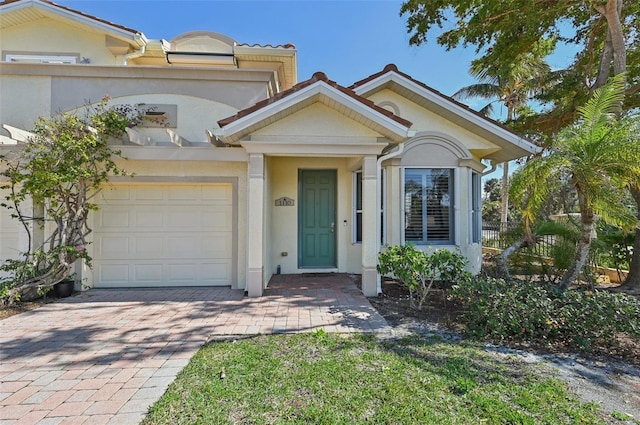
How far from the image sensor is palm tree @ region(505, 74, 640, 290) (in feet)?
16.4

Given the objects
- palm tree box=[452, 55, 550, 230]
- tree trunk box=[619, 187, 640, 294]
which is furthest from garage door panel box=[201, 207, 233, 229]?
tree trunk box=[619, 187, 640, 294]

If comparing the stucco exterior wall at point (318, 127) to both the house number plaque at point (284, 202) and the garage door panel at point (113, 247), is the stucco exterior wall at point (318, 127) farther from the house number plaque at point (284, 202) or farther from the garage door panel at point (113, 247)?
the garage door panel at point (113, 247)

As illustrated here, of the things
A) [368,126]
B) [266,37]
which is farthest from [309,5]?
[368,126]

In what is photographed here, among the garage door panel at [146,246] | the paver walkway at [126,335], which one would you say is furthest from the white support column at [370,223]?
the garage door panel at [146,246]

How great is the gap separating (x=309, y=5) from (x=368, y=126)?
5710mm

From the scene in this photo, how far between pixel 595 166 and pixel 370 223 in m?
4.07

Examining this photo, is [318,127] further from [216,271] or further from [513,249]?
[513,249]

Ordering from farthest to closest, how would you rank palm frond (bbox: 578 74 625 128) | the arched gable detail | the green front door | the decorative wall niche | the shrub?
the green front door < the arched gable detail < the decorative wall niche < the shrub < palm frond (bbox: 578 74 625 128)

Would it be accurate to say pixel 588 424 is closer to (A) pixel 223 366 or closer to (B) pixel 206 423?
(B) pixel 206 423

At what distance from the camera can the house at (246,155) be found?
20.8ft

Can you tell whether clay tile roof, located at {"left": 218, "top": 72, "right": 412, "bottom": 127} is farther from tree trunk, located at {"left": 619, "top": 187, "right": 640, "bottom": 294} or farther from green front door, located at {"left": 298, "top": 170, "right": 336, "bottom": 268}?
tree trunk, located at {"left": 619, "top": 187, "right": 640, "bottom": 294}

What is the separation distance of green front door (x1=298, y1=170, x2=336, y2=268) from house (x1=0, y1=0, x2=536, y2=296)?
0.14ft

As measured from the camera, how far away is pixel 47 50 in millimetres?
9078

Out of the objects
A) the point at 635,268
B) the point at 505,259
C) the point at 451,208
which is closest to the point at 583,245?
the point at 505,259
